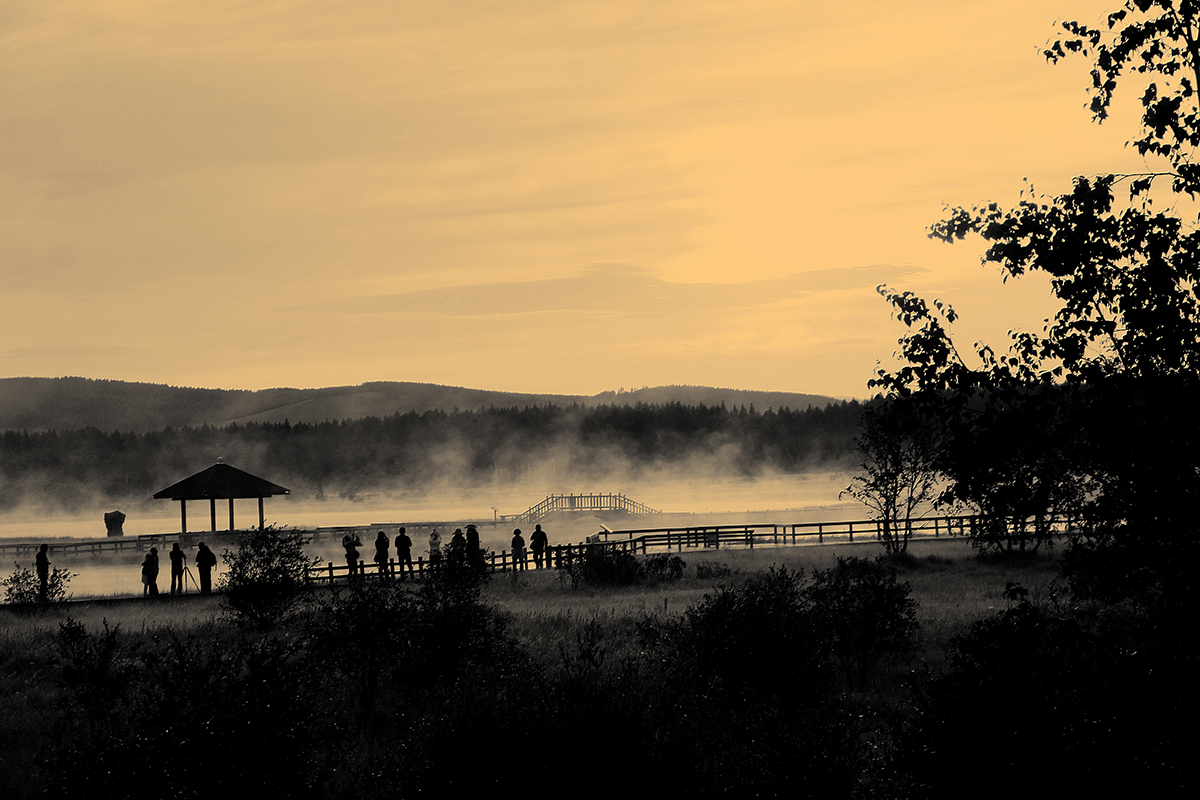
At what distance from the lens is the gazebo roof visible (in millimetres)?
41188

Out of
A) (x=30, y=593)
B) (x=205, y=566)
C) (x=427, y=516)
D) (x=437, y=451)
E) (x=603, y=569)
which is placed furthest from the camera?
(x=437, y=451)

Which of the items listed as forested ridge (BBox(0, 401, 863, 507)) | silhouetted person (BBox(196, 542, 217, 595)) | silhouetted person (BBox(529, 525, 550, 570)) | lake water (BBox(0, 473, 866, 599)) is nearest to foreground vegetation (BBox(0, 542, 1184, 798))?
silhouetted person (BBox(196, 542, 217, 595))

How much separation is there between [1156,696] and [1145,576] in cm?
147

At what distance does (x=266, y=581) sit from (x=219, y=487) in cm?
2238

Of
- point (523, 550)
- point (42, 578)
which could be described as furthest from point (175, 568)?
point (523, 550)

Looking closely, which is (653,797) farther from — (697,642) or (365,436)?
(365,436)

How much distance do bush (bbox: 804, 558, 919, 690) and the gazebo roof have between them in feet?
93.2

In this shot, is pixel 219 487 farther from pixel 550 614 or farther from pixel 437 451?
pixel 437 451

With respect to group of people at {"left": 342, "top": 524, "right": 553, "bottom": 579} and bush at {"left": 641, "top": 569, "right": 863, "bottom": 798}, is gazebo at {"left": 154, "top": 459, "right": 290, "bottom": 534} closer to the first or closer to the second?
group of people at {"left": 342, "top": 524, "right": 553, "bottom": 579}

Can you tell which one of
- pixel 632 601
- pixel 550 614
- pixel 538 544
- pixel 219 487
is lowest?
pixel 632 601

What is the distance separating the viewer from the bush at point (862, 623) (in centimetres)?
1692

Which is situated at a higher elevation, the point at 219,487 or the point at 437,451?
the point at 437,451

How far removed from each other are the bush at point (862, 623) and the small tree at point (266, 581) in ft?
33.9

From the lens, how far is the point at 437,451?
135 m
